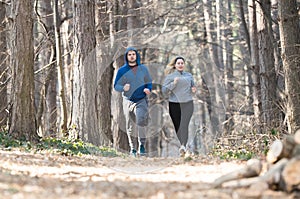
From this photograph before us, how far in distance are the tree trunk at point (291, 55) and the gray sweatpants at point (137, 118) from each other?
2.88 m

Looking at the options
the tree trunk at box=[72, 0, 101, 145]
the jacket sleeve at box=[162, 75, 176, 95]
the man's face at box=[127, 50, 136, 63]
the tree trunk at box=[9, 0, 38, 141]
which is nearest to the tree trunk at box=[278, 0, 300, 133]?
the jacket sleeve at box=[162, 75, 176, 95]

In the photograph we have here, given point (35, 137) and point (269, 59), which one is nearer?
point (35, 137)

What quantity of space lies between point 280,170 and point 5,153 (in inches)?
223

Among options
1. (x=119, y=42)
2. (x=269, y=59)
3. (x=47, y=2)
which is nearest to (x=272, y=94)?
(x=269, y=59)

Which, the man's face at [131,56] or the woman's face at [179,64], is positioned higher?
the man's face at [131,56]

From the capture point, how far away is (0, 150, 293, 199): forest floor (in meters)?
5.65

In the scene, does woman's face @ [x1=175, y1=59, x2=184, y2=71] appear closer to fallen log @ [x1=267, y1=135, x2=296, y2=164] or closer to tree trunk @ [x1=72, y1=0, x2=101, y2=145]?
tree trunk @ [x1=72, y1=0, x2=101, y2=145]

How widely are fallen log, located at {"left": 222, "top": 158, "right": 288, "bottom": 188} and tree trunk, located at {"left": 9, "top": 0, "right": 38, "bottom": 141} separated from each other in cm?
652

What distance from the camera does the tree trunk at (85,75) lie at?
530 inches

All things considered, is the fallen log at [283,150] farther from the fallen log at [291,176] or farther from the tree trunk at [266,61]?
the tree trunk at [266,61]

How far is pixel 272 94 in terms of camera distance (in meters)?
15.7

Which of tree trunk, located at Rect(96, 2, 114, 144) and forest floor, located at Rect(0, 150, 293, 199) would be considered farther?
tree trunk, located at Rect(96, 2, 114, 144)

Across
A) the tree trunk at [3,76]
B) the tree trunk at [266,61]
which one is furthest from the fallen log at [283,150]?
the tree trunk at [3,76]

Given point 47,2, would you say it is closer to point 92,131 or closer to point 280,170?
point 92,131
